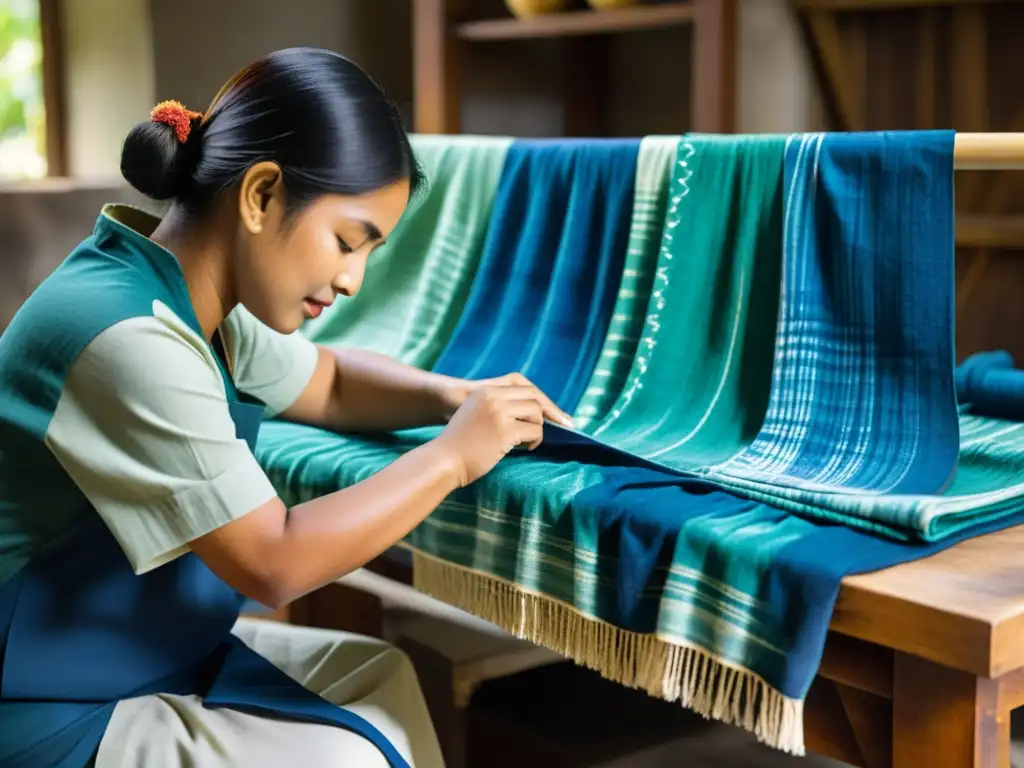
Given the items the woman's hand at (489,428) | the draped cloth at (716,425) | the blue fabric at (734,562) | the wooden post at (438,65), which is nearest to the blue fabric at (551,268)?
the draped cloth at (716,425)

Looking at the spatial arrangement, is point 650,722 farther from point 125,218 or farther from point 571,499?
point 125,218

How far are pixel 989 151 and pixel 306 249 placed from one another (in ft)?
2.15

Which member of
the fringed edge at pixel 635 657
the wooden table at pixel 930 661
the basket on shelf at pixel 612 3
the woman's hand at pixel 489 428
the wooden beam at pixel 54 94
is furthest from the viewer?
the wooden beam at pixel 54 94

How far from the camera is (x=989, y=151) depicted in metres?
1.21

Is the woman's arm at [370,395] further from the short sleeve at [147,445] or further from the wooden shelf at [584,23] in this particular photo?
the wooden shelf at [584,23]

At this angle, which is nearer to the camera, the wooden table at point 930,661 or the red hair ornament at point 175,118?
the wooden table at point 930,661

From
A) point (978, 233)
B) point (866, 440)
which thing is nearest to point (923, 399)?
point (866, 440)

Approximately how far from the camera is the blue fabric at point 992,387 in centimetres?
142

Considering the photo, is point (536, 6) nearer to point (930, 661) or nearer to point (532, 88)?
point (532, 88)

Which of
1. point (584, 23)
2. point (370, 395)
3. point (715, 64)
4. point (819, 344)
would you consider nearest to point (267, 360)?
point (370, 395)

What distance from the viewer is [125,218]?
1141 mm

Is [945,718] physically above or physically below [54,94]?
below

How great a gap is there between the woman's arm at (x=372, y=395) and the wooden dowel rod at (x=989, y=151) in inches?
21.1

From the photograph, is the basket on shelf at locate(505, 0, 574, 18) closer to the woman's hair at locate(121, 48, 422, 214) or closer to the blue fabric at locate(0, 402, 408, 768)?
the woman's hair at locate(121, 48, 422, 214)
